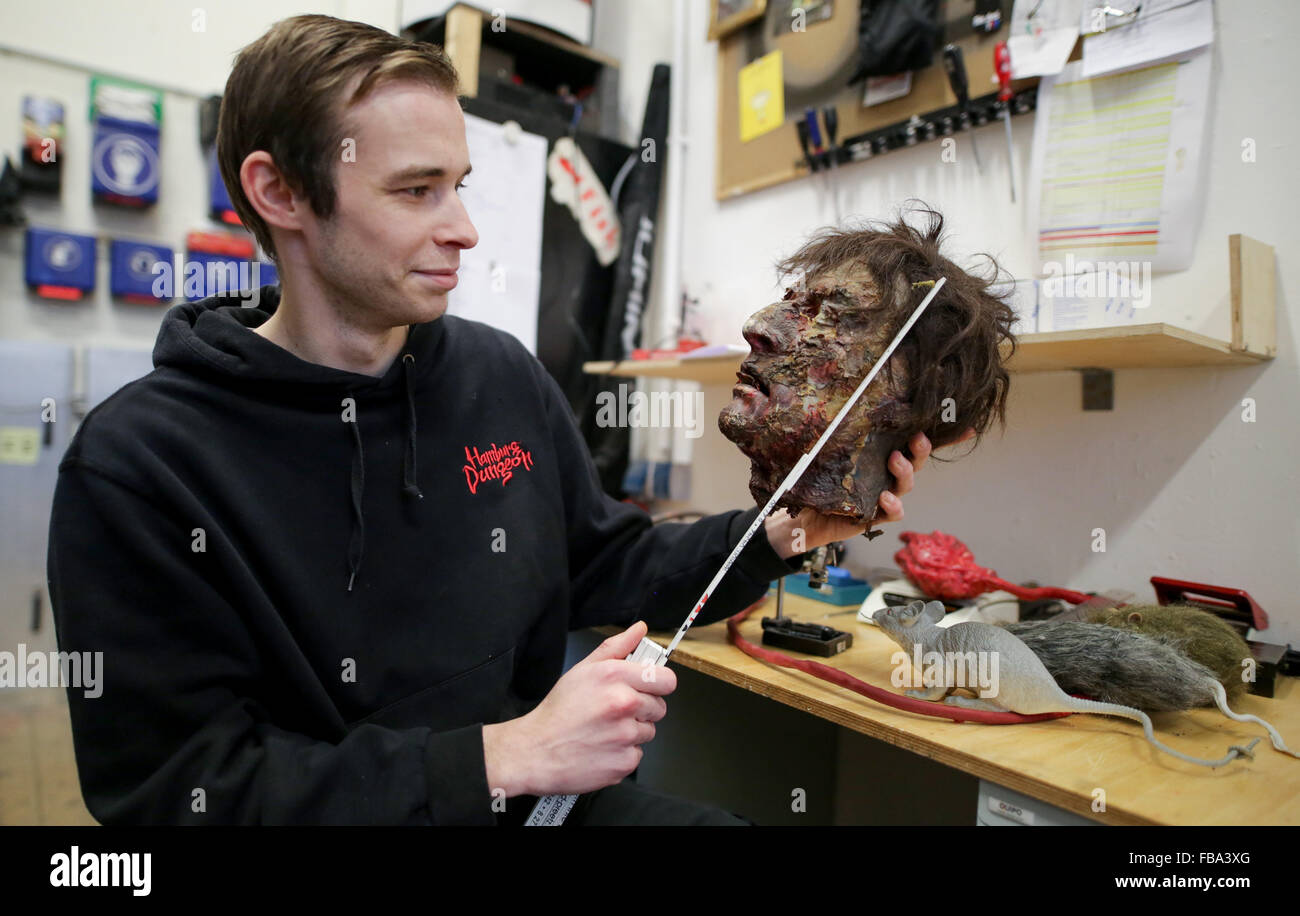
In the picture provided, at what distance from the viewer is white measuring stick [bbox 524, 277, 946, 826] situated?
0.79 meters

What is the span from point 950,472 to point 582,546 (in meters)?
0.89

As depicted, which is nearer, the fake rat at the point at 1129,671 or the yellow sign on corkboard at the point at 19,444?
the fake rat at the point at 1129,671

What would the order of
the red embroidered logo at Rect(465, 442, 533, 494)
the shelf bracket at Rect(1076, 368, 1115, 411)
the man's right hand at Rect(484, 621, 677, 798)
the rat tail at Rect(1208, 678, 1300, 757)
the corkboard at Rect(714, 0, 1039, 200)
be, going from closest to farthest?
1. the man's right hand at Rect(484, 621, 677, 798)
2. the rat tail at Rect(1208, 678, 1300, 757)
3. the red embroidered logo at Rect(465, 442, 533, 494)
4. the shelf bracket at Rect(1076, 368, 1115, 411)
5. the corkboard at Rect(714, 0, 1039, 200)

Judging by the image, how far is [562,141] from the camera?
91.0 inches

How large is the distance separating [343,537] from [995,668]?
0.86 m

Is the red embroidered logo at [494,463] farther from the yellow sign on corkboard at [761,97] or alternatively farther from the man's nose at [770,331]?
the yellow sign on corkboard at [761,97]

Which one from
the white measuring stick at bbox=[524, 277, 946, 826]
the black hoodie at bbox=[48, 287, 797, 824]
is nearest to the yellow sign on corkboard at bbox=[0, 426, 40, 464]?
the black hoodie at bbox=[48, 287, 797, 824]

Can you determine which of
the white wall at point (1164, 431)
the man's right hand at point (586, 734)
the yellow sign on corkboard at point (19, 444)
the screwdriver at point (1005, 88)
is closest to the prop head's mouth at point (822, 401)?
the man's right hand at point (586, 734)

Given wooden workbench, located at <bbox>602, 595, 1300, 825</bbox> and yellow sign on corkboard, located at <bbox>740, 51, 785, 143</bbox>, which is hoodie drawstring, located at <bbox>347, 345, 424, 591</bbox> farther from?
yellow sign on corkboard, located at <bbox>740, 51, 785, 143</bbox>

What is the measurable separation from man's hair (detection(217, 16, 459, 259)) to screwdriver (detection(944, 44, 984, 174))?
43.5 inches

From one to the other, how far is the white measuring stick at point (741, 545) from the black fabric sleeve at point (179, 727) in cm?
10

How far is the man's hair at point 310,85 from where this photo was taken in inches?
35.9

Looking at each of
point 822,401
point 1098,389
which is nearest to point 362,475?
point 822,401

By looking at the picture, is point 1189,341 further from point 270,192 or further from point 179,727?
point 179,727
